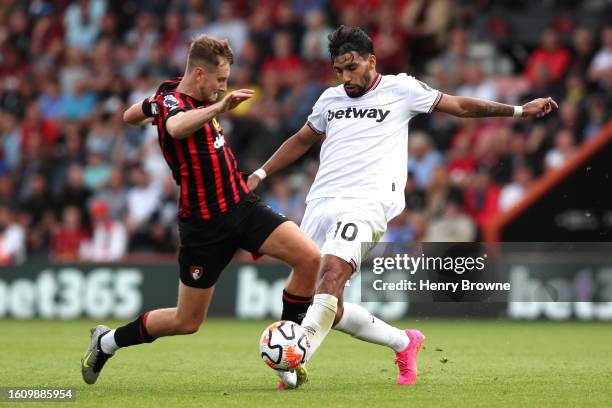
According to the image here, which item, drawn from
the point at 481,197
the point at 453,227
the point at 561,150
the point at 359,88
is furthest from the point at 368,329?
the point at 561,150

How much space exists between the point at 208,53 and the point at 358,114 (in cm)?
130

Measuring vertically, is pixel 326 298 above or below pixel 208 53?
below

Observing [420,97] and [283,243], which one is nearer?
[283,243]

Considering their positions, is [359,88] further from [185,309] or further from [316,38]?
[316,38]

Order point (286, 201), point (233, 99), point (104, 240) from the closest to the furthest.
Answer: point (233, 99)
point (286, 201)
point (104, 240)

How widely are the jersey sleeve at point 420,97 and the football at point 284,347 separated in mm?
1877

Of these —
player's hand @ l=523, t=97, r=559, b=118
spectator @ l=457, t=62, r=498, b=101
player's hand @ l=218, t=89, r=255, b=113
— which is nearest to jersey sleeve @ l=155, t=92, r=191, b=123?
player's hand @ l=218, t=89, r=255, b=113

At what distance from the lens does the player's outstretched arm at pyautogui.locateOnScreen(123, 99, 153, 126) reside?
859 cm

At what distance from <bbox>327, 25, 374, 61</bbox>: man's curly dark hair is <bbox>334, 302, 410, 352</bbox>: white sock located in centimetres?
174

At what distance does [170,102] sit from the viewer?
26.9ft

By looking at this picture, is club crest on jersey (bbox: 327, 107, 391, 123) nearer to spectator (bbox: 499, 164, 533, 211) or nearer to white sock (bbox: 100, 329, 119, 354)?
white sock (bbox: 100, 329, 119, 354)

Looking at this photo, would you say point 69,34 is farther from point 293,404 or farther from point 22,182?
point 293,404

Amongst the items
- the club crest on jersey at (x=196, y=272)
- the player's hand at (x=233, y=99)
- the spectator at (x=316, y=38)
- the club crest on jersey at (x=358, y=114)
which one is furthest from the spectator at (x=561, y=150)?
the player's hand at (x=233, y=99)

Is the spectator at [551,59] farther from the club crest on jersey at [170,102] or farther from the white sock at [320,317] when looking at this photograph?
the club crest on jersey at [170,102]
